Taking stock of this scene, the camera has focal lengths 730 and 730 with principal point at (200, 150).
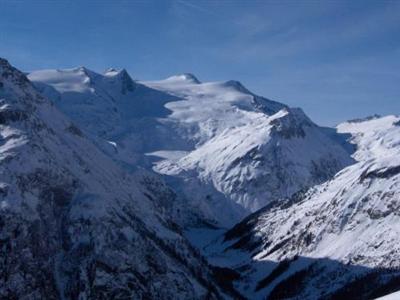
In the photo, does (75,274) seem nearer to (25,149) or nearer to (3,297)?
(3,297)

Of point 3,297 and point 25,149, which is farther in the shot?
point 25,149

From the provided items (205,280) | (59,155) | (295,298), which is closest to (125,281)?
(205,280)

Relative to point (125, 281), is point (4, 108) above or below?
above

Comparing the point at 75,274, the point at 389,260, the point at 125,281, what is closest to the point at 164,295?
the point at 125,281

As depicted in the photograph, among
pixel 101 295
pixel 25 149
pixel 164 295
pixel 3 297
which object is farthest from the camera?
pixel 25 149

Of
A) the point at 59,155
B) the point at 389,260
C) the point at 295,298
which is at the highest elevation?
the point at 59,155

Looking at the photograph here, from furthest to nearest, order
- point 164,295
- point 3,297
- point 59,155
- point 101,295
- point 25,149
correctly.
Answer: point 59,155 → point 25,149 → point 164,295 → point 101,295 → point 3,297

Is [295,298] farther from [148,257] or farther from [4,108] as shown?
[4,108]
